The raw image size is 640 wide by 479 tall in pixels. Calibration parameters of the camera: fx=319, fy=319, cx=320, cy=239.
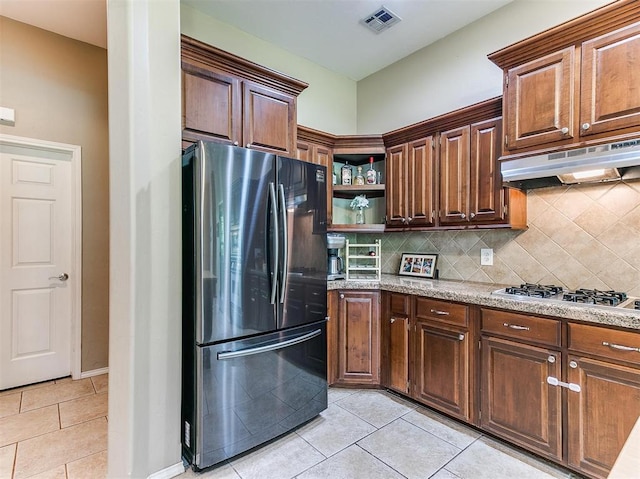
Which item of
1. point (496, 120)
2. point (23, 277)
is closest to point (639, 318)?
point (496, 120)

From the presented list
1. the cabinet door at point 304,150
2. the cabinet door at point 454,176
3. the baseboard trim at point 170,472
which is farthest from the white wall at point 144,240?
the cabinet door at point 454,176

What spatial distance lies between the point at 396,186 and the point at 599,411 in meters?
2.08

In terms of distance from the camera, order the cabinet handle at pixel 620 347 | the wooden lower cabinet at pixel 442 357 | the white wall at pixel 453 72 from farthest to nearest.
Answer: the white wall at pixel 453 72
the wooden lower cabinet at pixel 442 357
the cabinet handle at pixel 620 347

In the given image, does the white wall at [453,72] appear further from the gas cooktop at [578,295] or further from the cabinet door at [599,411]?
the cabinet door at [599,411]

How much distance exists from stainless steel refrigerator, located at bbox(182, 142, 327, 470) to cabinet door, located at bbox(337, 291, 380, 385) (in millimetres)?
557

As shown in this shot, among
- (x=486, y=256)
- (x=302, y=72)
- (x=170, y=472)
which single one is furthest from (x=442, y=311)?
(x=302, y=72)

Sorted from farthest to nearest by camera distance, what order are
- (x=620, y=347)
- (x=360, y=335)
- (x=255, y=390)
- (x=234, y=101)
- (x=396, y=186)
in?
(x=396, y=186) < (x=360, y=335) < (x=234, y=101) < (x=255, y=390) < (x=620, y=347)

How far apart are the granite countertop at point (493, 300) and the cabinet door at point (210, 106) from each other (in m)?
1.43

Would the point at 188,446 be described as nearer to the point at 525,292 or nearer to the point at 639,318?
the point at 525,292

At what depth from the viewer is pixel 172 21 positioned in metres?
1.78

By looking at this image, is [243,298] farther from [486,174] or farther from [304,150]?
[486,174]

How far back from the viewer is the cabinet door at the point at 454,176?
8.21 ft

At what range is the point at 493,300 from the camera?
199 cm

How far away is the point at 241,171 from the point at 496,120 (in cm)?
187
